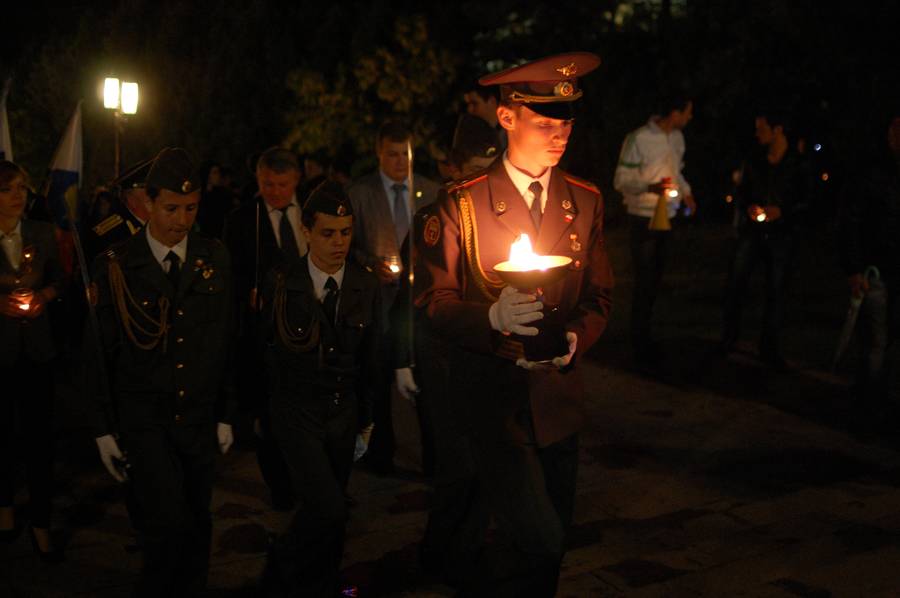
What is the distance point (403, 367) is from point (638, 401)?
11.9 feet

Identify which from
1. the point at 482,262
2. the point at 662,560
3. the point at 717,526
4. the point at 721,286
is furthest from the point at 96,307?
the point at 721,286

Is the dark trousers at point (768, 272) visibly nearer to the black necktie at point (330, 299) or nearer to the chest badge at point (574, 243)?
the black necktie at point (330, 299)

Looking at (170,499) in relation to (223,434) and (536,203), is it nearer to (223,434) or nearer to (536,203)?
(223,434)

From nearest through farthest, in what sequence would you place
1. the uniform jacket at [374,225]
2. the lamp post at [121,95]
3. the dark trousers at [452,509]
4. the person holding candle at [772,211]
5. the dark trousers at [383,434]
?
the dark trousers at [452,509], the dark trousers at [383,434], the uniform jacket at [374,225], the person holding candle at [772,211], the lamp post at [121,95]

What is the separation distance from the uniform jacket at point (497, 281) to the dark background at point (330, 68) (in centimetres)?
1819

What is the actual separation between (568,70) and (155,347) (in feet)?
6.72

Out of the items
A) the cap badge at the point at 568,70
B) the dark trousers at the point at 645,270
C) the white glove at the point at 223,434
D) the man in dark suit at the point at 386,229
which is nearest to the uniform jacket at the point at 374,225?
the man in dark suit at the point at 386,229

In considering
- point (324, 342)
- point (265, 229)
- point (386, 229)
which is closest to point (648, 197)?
point (386, 229)

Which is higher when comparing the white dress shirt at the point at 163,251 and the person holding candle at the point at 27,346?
the white dress shirt at the point at 163,251

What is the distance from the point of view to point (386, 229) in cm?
743

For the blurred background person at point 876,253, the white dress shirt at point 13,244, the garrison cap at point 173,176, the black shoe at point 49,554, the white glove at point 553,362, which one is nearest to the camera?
the white glove at point 553,362

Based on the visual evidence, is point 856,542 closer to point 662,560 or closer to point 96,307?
point 662,560

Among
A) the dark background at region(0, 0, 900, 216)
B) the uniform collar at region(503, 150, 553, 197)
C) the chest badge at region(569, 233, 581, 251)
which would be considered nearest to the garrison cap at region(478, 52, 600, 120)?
the uniform collar at region(503, 150, 553, 197)

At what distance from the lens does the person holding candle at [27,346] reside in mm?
5898
